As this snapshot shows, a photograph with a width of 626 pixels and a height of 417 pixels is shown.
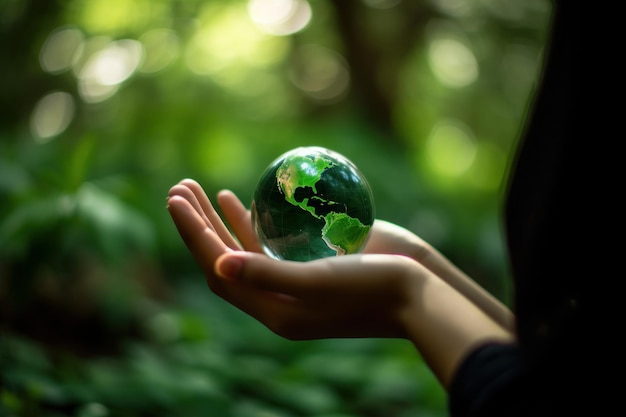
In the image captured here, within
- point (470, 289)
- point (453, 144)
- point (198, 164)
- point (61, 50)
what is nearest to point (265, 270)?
point (470, 289)

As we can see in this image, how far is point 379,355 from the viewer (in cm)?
438

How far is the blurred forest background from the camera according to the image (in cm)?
289

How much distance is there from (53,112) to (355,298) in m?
7.57

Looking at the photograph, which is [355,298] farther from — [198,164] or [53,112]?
[53,112]

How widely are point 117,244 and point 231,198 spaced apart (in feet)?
3.15

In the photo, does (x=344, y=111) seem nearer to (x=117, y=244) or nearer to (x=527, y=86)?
(x=527, y=86)

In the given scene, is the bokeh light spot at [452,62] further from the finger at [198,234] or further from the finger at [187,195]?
the finger at [198,234]

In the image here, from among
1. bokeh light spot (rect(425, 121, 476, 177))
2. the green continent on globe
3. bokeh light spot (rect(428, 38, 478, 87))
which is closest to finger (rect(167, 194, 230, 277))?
the green continent on globe

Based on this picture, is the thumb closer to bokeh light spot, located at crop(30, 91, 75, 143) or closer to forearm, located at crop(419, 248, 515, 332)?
forearm, located at crop(419, 248, 515, 332)

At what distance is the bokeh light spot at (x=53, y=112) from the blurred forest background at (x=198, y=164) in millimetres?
24

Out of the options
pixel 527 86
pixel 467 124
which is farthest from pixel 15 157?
pixel 467 124

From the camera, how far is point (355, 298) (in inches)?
59.7

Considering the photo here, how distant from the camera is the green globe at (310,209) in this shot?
1.95m

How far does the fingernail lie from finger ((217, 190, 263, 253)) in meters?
0.76
